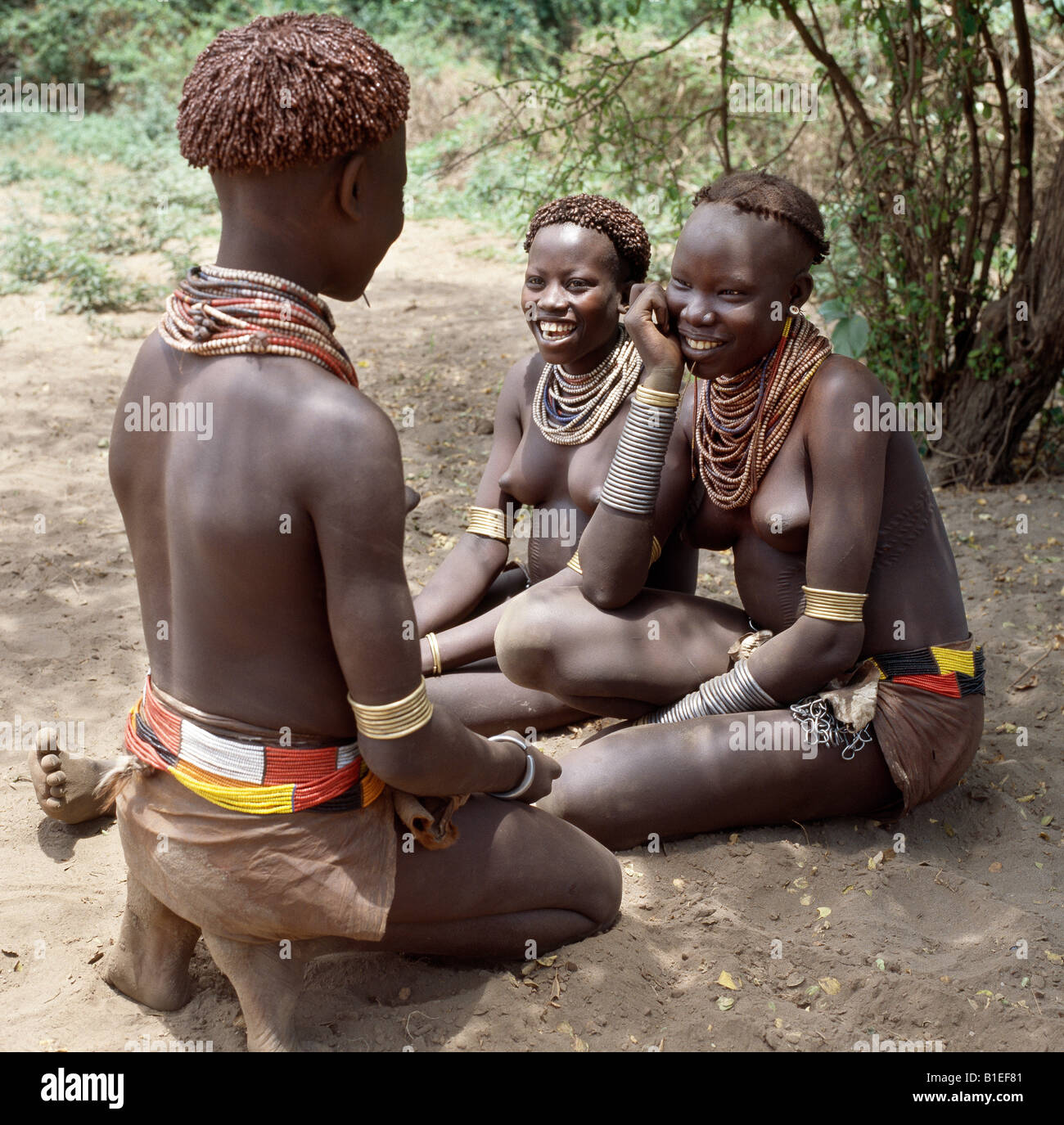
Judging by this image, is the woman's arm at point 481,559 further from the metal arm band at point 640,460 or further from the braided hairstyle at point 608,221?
the metal arm band at point 640,460

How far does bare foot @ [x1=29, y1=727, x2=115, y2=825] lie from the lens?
2871 mm

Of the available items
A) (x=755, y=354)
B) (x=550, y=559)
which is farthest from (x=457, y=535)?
(x=755, y=354)

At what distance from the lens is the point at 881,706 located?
3057 millimetres

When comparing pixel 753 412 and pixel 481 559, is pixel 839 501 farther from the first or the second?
pixel 481 559

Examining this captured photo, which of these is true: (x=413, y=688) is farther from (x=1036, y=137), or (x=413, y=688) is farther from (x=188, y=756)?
(x=1036, y=137)

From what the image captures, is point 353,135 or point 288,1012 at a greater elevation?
point 353,135

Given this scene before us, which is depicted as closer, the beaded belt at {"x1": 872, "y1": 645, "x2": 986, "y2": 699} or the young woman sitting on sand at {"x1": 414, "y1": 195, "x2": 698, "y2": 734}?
the beaded belt at {"x1": 872, "y1": 645, "x2": 986, "y2": 699}

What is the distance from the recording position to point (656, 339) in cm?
301

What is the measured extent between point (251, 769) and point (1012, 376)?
433cm

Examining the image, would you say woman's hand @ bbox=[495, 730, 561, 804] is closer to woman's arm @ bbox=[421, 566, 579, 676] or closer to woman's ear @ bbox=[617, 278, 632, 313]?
woman's arm @ bbox=[421, 566, 579, 676]

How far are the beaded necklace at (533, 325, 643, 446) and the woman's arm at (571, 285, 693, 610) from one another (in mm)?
274

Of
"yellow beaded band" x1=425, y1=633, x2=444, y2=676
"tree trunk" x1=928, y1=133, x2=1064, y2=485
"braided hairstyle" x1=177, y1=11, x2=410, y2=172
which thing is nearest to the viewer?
"braided hairstyle" x1=177, y1=11, x2=410, y2=172

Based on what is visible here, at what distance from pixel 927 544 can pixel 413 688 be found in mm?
1618

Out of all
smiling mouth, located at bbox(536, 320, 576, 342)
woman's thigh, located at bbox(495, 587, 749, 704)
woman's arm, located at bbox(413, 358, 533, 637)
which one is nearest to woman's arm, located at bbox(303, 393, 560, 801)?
woman's thigh, located at bbox(495, 587, 749, 704)
